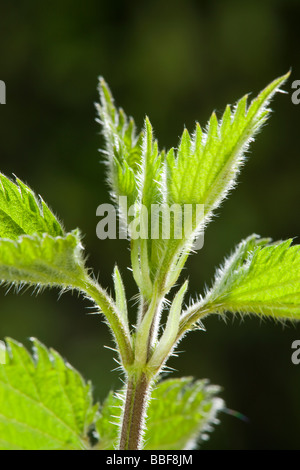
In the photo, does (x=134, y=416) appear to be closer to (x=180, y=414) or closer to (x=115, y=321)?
(x=115, y=321)

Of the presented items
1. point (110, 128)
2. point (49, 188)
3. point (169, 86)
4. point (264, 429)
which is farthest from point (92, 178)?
point (110, 128)

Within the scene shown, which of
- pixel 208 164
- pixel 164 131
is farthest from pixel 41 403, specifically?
pixel 164 131

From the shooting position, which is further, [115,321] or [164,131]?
[164,131]

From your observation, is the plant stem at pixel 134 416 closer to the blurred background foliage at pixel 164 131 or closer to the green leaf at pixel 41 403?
the green leaf at pixel 41 403

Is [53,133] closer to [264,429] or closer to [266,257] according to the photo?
[264,429]

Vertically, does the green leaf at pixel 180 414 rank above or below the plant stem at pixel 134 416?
above

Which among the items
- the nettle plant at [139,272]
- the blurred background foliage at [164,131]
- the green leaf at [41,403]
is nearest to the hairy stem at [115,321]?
the nettle plant at [139,272]

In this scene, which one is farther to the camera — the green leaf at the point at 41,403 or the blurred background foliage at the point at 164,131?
the blurred background foliage at the point at 164,131
